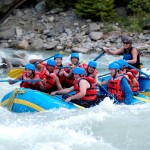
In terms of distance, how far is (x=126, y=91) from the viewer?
7.76 meters

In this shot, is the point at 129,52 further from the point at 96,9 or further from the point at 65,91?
the point at 96,9

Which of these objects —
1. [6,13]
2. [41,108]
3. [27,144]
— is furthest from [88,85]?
[6,13]

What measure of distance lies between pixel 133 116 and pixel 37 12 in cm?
1432

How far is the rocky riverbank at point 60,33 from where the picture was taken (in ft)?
57.2

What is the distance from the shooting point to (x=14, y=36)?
61.9 ft

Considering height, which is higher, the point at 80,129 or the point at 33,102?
the point at 33,102

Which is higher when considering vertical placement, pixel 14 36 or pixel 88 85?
pixel 88 85

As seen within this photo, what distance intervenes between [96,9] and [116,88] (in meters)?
11.6

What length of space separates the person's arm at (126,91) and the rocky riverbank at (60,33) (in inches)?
340

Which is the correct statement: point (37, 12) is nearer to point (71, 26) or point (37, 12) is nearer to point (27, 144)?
point (71, 26)

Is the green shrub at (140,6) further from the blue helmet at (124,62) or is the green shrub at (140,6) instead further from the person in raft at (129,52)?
the blue helmet at (124,62)

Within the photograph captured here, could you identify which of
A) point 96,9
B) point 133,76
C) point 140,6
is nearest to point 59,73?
point 133,76

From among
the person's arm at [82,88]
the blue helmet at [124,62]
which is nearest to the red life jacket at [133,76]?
the blue helmet at [124,62]

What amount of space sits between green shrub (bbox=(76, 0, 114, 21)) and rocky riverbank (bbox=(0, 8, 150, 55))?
0.32 m
